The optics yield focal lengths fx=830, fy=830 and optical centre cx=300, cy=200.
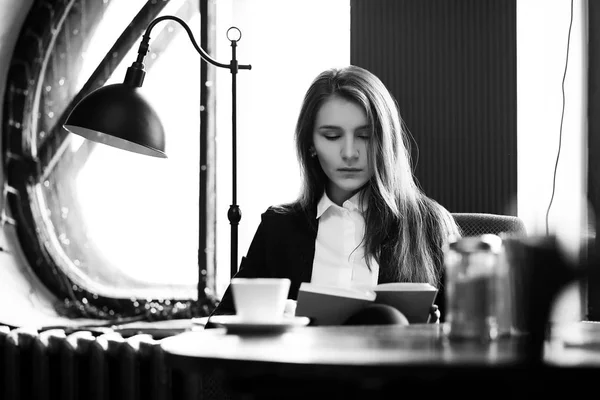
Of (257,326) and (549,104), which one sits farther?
(549,104)

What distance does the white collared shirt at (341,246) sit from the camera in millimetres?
1960

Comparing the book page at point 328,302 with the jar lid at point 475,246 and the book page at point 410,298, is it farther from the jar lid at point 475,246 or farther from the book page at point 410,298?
the jar lid at point 475,246

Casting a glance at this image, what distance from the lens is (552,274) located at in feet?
2.56

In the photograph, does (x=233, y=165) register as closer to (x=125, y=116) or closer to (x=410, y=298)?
(x=125, y=116)

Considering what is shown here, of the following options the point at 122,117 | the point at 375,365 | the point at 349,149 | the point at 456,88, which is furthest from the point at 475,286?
the point at 456,88

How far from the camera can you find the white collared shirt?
196cm

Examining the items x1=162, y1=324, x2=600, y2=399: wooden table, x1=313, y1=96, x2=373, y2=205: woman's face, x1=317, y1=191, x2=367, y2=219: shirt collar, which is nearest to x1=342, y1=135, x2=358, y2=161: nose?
x1=313, y1=96, x2=373, y2=205: woman's face

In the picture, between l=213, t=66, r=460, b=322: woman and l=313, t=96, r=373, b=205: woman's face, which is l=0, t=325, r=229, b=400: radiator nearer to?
l=213, t=66, r=460, b=322: woman

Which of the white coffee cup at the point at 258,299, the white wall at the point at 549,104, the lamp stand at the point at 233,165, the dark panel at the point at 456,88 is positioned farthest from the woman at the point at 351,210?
the white coffee cup at the point at 258,299

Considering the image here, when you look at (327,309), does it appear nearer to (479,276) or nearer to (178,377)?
(479,276)

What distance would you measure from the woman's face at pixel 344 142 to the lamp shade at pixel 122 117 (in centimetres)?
41

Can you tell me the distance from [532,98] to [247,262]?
94cm

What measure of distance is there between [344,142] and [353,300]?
2.54ft

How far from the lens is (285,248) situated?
6.72ft
